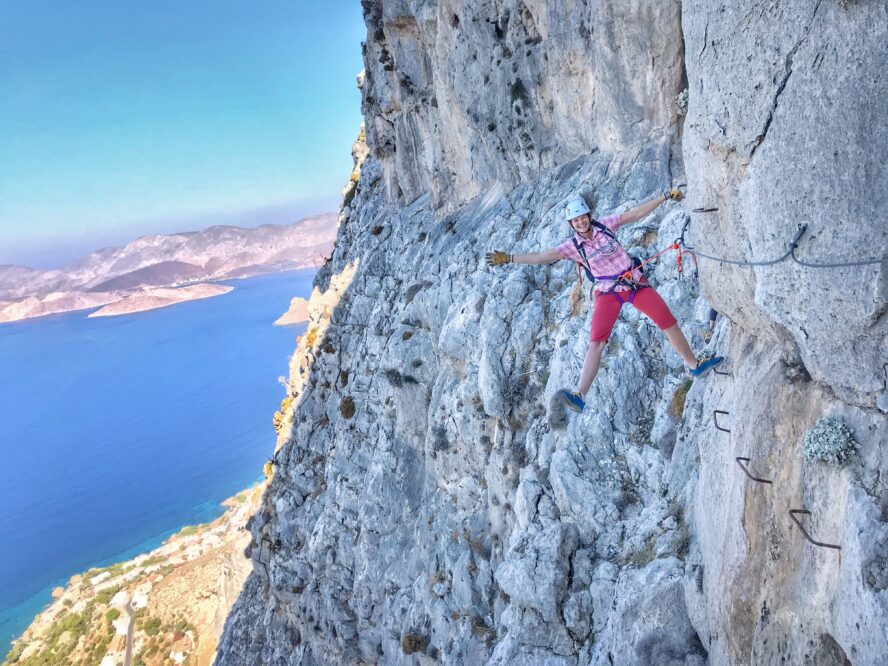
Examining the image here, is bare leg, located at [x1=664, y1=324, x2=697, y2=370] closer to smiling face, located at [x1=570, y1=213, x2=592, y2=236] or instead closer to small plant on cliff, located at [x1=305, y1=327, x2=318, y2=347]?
smiling face, located at [x1=570, y1=213, x2=592, y2=236]

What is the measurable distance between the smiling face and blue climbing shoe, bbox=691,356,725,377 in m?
2.97

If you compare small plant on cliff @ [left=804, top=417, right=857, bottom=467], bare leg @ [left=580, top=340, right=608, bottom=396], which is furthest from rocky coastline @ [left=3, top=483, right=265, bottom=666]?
small plant on cliff @ [left=804, top=417, right=857, bottom=467]

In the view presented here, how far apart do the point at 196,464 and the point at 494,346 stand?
10088 cm

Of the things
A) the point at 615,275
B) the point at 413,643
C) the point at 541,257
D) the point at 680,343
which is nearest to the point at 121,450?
the point at 413,643

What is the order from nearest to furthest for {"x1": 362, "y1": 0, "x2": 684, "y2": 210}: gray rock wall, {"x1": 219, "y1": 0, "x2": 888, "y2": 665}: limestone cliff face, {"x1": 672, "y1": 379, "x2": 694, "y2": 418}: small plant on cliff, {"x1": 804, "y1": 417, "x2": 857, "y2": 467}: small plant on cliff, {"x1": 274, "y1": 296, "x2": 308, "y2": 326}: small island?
{"x1": 804, "y1": 417, "x2": 857, "y2": 467}: small plant on cliff, {"x1": 219, "y1": 0, "x2": 888, "y2": 665}: limestone cliff face, {"x1": 672, "y1": 379, "x2": 694, "y2": 418}: small plant on cliff, {"x1": 362, "y1": 0, "x2": 684, "y2": 210}: gray rock wall, {"x1": 274, "y1": 296, "x2": 308, "y2": 326}: small island

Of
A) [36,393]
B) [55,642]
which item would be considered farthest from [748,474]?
[36,393]

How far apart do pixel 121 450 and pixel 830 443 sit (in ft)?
439

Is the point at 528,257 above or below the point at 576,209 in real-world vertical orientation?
below

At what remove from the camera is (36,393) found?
15725cm

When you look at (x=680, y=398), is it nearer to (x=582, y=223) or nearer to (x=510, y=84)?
(x=582, y=223)

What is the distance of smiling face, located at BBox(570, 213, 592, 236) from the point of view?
28.1 ft

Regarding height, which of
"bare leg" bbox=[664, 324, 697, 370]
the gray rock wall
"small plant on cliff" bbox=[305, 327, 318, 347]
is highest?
the gray rock wall

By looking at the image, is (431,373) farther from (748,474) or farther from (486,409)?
(748,474)

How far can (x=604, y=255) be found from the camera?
341 inches
